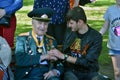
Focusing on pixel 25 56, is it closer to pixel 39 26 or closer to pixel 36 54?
pixel 36 54

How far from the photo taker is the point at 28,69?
17.7 ft

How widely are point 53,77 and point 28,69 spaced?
1.09 feet

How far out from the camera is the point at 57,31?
670cm

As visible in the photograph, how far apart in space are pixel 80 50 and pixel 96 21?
8.45 m

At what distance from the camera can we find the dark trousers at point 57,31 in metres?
6.69

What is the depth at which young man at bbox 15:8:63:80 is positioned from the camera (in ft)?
17.5

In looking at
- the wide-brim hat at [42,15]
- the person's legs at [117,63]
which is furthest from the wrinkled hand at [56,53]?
the person's legs at [117,63]

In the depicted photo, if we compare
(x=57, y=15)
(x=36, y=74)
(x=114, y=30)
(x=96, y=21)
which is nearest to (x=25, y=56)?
(x=36, y=74)

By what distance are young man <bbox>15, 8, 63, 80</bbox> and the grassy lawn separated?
284 centimetres

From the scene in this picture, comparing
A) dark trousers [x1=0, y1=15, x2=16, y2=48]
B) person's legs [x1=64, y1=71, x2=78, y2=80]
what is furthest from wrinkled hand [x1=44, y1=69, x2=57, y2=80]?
dark trousers [x1=0, y1=15, x2=16, y2=48]

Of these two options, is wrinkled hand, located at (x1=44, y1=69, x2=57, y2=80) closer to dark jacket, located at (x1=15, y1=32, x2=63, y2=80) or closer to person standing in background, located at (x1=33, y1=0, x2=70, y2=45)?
dark jacket, located at (x1=15, y1=32, x2=63, y2=80)

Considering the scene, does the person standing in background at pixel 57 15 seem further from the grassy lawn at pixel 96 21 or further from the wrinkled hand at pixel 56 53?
the grassy lawn at pixel 96 21

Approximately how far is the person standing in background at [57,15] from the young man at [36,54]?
1.07 metres

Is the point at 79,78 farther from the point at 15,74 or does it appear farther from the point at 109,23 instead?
the point at 109,23
